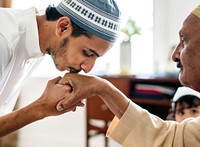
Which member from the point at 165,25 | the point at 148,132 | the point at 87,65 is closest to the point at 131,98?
the point at 165,25

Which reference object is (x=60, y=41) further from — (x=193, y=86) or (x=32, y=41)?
(x=193, y=86)

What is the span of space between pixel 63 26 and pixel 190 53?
617 millimetres

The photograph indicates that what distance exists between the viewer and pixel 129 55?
312 cm

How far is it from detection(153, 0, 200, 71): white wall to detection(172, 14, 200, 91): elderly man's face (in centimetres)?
225

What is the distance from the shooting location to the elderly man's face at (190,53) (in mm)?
954

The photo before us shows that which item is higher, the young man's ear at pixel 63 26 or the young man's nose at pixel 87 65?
the young man's ear at pixel 63 26

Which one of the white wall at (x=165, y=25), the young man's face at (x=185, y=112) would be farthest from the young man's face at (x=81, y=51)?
the white wall at (x=165, y=25)

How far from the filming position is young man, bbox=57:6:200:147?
0.96 metres

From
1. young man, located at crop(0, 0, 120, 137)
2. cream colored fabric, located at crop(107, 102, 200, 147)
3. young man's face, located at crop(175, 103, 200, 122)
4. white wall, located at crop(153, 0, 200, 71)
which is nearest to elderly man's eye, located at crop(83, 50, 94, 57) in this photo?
young man, located at crop(0, 0, 120, 137)

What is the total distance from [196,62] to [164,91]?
6.13 feet

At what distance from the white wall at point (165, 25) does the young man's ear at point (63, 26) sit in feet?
6.42

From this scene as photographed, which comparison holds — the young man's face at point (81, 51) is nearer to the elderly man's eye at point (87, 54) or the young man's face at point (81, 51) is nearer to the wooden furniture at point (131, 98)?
the elderly man's eye at point (87, 54)

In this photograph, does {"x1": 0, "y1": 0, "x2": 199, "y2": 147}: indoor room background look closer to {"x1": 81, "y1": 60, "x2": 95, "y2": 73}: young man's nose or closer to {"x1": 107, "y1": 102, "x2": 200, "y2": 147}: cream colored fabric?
{"x1": 81, "y1": 60, "x2": 95, "y2": 73}: young man's nose

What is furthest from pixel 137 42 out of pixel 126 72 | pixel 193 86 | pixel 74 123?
pixel 193 86
